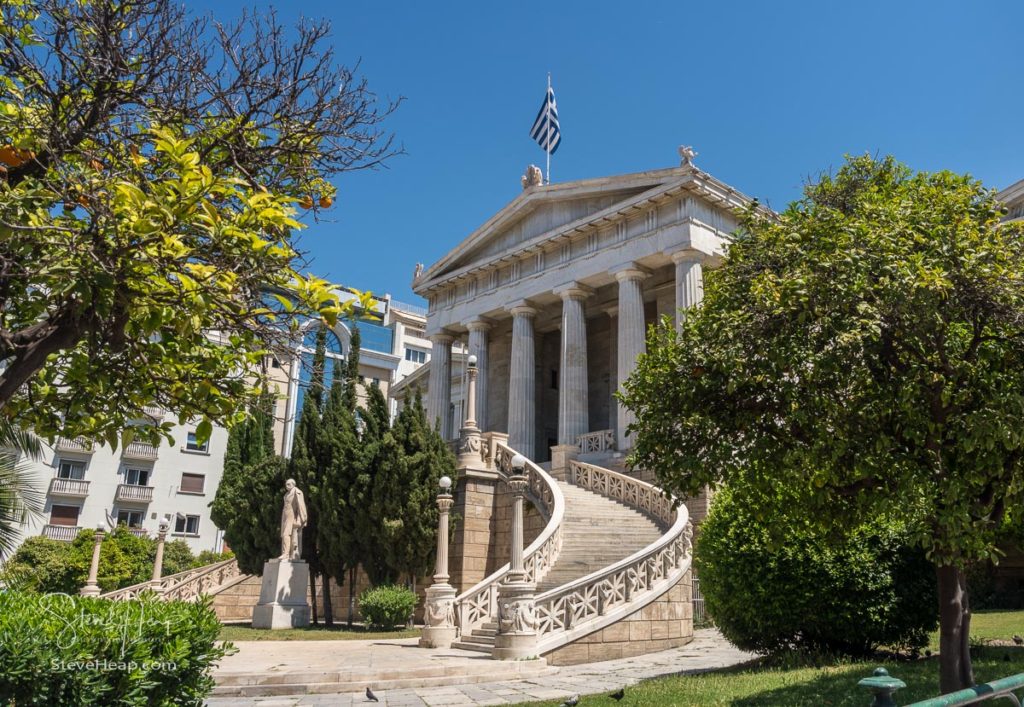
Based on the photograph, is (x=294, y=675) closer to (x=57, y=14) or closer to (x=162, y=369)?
(x=162, y=369)

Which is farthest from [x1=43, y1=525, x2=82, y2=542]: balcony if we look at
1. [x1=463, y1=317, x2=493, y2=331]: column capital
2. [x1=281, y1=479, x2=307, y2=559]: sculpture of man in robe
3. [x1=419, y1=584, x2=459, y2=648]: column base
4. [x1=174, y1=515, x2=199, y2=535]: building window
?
[x1=419, y1=584, x2=459, y2=648]: column base

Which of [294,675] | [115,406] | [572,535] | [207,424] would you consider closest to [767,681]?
[294,675]

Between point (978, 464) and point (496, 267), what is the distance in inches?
1201

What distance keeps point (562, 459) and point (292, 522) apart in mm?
9453

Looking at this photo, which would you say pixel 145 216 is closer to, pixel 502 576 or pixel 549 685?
pixel 549 685

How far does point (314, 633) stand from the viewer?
61.3ft

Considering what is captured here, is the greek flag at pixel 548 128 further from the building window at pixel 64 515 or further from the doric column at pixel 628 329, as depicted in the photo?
the building window at pixel 64 515

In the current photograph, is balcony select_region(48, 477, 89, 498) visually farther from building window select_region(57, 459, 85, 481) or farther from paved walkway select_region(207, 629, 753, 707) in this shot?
paved walkway select_region(207, 629, 753, 707)

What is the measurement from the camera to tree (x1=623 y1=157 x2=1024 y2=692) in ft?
23.9

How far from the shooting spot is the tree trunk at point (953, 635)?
7637 millimetres

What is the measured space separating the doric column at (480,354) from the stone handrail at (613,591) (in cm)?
2055

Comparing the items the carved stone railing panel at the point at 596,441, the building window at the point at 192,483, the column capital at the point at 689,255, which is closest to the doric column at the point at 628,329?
the carved stone railing panel at the point at 596,441

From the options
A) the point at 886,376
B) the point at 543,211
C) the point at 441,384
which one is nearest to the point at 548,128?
the point at 543,211

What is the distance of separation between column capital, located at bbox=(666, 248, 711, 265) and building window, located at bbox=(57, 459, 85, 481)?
3635cm
